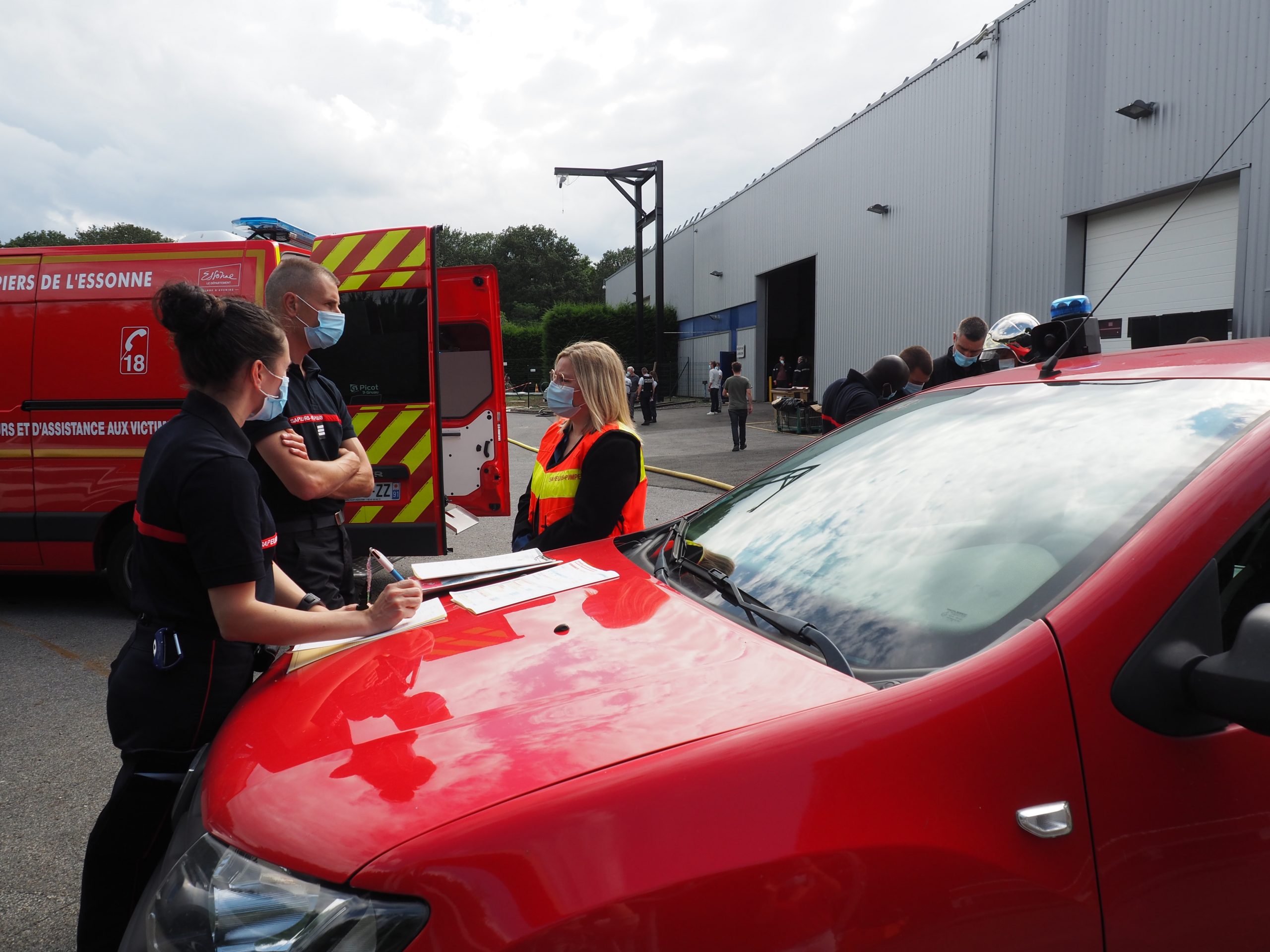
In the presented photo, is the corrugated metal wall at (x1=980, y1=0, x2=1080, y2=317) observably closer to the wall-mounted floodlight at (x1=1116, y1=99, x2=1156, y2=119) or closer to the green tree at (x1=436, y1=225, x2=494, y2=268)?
the wall-mounted floodlight at (x1=1116, y1=99, x2=1156, y2=119)

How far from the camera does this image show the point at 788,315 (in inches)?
1109

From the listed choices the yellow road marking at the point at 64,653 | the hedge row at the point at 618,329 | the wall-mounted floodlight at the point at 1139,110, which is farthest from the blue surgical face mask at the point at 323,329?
the hedge row at the point at 618,329

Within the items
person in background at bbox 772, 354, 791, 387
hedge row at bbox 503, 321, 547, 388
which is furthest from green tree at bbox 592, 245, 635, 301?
person in background at bbox 772, 354, 791, 387

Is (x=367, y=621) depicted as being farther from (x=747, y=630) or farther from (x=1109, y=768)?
(x=1109, y=768)

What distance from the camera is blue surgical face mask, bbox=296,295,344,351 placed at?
290 cm

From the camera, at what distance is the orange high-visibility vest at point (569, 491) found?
296 centimetres

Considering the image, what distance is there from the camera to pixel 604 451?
9.69 ft

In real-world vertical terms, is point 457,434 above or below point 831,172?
below

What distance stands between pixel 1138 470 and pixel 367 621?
1512mm

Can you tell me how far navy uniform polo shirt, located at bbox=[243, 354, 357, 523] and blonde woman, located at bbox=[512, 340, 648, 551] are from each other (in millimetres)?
727

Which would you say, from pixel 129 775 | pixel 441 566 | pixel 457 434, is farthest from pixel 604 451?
pixel 457 434

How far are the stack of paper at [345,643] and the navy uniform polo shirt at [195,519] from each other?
0.16 metres

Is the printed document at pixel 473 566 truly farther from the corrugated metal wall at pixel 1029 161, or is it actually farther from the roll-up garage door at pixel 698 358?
the roll-up garage door at pixel 698 358

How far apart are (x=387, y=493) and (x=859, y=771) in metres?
4.97
